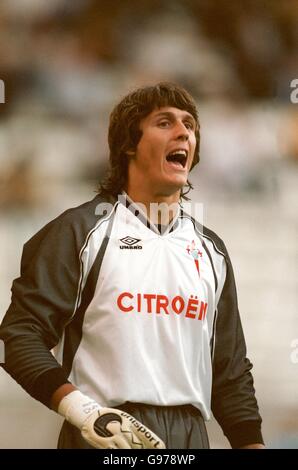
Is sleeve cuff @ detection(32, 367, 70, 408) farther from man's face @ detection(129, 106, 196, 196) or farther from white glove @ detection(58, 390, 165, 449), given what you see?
man's face @ detection(129, 106, 196, 196)

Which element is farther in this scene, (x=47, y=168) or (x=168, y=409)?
(x=47, y=168)

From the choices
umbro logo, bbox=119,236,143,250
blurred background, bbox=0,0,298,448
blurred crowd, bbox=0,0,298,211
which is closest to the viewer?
umbro logo, bbox=119,236,143,250

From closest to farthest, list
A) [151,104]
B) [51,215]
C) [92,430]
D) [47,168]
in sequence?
[92,430], [151,104], [51,215], [47,168]

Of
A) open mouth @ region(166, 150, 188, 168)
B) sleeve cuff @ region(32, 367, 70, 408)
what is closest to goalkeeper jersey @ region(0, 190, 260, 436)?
sleeve cuff @ region(32, 367, 70, 408)

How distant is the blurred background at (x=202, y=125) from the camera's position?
141 cm

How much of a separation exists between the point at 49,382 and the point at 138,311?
0.65ft

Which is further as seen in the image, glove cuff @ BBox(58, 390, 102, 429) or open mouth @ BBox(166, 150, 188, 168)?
open mouth @ BBox(166, 150, 188, 168)

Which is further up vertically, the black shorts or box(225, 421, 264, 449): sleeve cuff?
the black shorts

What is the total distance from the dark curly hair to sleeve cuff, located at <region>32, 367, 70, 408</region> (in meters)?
0.36

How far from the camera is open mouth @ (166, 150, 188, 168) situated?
1225 mm

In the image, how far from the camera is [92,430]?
3.29ft

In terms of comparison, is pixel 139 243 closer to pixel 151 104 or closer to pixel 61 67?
pixel 151 104
